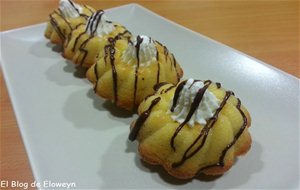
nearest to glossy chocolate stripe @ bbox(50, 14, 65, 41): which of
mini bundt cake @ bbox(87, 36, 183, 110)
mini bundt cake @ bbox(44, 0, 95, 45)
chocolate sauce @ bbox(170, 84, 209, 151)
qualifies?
mini bundt cake @ bbox(44, 0, 95, 45)

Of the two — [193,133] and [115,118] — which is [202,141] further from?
[115,118]

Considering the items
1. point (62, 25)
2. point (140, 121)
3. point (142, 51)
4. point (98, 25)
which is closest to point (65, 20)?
point (62, 25)

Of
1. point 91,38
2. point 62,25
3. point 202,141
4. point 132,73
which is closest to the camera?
point 202,141

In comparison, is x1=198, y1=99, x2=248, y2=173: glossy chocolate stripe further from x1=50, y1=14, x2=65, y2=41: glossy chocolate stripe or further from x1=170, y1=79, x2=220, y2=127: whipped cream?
x1=50, y1=14, x2=65, y2=41: glossy chocolate stripe

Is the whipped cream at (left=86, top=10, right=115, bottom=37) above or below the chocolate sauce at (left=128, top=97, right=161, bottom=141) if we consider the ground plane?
above

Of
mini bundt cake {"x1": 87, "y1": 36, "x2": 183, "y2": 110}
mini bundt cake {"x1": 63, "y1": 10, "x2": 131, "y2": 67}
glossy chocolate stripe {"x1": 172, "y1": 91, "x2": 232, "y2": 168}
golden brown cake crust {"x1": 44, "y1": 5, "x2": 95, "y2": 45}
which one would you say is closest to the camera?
glossy chocolate stripe {"x1": 172, "y1": 91, "x2": 232, "y2": 168}

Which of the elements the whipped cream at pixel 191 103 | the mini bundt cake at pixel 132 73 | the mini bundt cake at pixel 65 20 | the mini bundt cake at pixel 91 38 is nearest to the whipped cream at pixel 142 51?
the mini bundt cake at pixel 132 73

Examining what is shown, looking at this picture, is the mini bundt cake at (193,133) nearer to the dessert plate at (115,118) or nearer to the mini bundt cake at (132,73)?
the dessert plate at (115,118)
